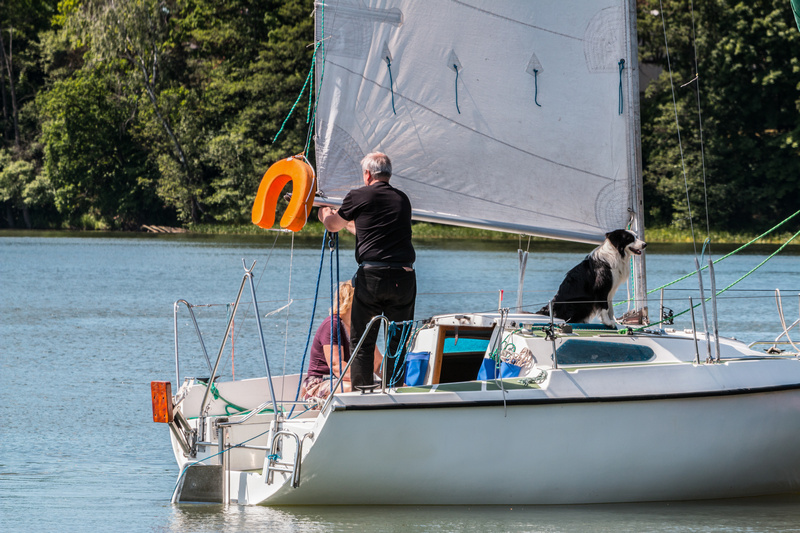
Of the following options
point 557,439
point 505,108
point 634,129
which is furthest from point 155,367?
point 557,439

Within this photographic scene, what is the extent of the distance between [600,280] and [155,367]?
811cm

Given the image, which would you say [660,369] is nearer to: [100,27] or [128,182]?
[100,27]

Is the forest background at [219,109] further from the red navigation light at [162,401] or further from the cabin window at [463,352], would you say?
the red navigation light at [162,401]

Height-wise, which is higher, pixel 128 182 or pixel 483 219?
pixel 128 182

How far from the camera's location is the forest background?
4778 centimetres

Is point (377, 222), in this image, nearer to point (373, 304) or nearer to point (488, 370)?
point (373, 304)

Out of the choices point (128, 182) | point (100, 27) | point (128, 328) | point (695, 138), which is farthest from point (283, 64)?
point (128, 328)

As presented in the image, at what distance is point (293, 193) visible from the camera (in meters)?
7.54

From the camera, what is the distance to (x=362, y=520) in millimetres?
7238

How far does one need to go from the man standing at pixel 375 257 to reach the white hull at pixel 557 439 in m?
0.52

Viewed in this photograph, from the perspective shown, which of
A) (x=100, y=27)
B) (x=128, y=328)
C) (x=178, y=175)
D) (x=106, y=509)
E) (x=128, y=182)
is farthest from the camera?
(x=128, y=182)

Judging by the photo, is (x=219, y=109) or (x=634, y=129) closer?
(x=634, y=129)

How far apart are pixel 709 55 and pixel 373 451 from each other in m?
43.8

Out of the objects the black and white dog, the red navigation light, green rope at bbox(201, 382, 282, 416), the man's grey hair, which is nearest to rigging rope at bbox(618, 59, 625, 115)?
the black and white dog
